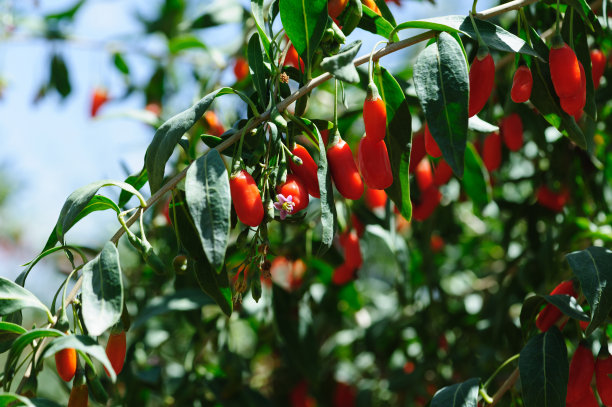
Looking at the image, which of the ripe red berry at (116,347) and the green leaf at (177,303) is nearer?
the ripe red berry at (116,347)

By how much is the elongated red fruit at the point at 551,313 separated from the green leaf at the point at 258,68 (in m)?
0.75

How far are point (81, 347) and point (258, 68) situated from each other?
65 centimetres

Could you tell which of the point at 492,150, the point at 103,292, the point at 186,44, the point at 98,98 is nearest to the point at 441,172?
the point at 492,150

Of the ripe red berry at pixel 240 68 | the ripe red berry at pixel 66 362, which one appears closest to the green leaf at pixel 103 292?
the ripe red berry at pixel 66 362

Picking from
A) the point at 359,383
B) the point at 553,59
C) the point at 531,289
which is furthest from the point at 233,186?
the point at 359,383

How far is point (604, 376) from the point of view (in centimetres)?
121

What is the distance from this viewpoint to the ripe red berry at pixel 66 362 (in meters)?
1.11

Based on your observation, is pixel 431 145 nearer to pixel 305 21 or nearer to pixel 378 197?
pixel 305 21

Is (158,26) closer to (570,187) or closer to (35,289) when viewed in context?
(35,289)

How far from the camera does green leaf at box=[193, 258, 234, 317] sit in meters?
1.19

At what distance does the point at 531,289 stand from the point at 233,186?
60.0 inches

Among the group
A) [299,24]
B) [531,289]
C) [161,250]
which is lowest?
[531,289]

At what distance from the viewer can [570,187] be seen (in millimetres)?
2225

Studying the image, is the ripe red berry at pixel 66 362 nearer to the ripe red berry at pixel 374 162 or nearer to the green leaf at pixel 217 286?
the green leaf at pixel 217 286
